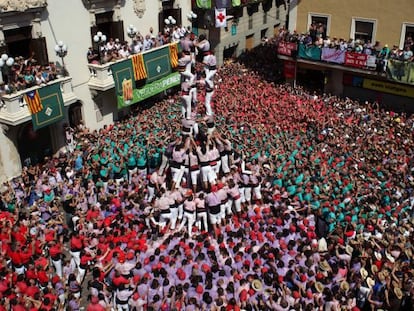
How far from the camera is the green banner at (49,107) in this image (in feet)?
65.1

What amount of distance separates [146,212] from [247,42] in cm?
2496

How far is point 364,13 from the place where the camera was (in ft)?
87.9

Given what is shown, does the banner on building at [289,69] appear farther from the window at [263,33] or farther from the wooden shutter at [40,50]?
the wooden shutter at [40,50]

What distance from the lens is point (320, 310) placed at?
11.2 metres

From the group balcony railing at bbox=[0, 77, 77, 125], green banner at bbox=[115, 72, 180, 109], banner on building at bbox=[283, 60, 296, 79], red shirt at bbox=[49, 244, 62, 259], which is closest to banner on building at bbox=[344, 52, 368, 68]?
banner on building at bbox=[283, 60, 296, 79]

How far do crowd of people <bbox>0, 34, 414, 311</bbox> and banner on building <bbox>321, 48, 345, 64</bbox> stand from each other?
501 centimetres

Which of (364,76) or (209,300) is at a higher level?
(364,76)

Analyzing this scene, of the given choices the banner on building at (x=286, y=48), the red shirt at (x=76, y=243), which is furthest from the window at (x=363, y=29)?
the red shirt at (x=76, y=243)

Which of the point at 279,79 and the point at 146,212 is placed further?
the point at 279,79

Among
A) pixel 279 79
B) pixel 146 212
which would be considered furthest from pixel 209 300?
pixel 279 79

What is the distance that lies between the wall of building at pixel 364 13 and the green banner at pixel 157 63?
941cm

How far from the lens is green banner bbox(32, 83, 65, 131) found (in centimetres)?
1985

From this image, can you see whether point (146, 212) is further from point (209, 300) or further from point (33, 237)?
point (209, 300)

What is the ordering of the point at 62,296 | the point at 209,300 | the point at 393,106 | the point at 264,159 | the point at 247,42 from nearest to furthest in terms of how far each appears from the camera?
the point at 209,300, the point at 62,296, the point at 264,159, the point at 393,106, the point at 247,42
